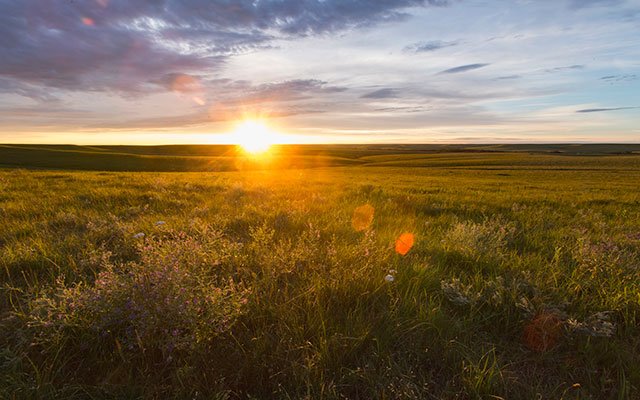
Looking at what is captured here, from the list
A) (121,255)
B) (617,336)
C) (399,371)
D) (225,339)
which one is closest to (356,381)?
(399,371)

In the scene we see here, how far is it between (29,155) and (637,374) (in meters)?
88.1

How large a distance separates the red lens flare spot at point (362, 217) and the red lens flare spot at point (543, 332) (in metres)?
3.17

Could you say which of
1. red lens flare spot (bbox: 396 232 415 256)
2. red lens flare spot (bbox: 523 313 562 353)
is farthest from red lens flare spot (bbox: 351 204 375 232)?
red lens flare spot (bbox: 523 313 562 353)

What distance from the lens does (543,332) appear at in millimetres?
2637

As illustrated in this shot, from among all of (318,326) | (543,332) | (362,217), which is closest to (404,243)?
(362,217)

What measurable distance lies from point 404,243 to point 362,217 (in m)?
2.05

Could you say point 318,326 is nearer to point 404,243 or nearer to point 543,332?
point 543,332

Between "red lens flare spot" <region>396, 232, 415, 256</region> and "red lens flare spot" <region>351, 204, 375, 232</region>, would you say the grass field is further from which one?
"red lens flare spot" <region>351, 204, 375, 232</region>

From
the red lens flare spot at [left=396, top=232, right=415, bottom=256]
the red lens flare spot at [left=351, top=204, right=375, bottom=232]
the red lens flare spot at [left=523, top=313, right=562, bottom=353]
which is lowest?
the red lens flare spot at [left=523, top=313, right=562, bottom=353]

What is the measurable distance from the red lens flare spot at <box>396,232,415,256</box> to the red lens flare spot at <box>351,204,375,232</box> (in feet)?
2.32

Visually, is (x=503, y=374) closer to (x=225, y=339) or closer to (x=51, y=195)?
(x=225, y=339)

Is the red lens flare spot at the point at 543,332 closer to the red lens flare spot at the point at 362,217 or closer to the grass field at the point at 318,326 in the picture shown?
the grass field at the point at 318,326

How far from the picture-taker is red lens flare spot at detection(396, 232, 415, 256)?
451 centimetres

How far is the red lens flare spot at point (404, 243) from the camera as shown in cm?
451
